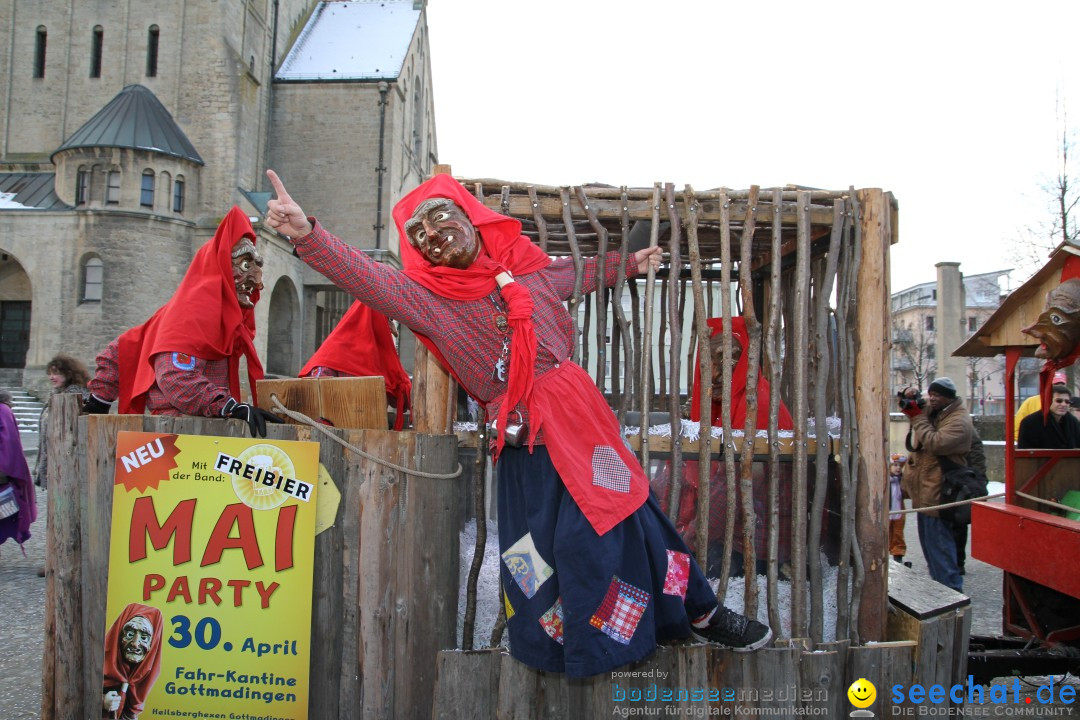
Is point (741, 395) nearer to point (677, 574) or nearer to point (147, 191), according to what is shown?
point (677, 574)

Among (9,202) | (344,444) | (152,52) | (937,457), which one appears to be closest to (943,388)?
(937,457)

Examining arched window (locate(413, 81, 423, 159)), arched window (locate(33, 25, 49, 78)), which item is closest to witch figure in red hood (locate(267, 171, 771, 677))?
arched window (locate(33, 25, 49, 78))

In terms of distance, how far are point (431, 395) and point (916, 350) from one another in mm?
43366

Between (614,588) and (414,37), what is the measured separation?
3510 centimetres

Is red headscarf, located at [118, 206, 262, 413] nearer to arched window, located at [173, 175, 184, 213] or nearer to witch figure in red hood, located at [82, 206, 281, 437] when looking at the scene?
witch figure in red hood, located at [82, 206, 281, 437]

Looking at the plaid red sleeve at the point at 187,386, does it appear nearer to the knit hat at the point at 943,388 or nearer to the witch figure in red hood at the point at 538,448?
the witch figure in red hood at the point at 538,448

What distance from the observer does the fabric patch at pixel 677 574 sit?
263 cm

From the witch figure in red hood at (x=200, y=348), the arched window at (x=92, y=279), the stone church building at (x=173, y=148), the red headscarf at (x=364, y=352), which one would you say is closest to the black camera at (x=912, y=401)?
the red headscarf at (x=364, y=352)

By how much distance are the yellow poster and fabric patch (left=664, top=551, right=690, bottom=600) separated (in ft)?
4.49

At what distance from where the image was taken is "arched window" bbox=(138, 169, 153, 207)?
79.8 feet

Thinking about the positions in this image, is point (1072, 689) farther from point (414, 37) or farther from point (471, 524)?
point (414, 37)

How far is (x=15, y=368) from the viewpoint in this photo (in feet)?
84.1

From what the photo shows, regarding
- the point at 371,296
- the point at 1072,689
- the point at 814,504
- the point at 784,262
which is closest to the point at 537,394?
the point at 371,296

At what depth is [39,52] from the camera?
90.2 feet
